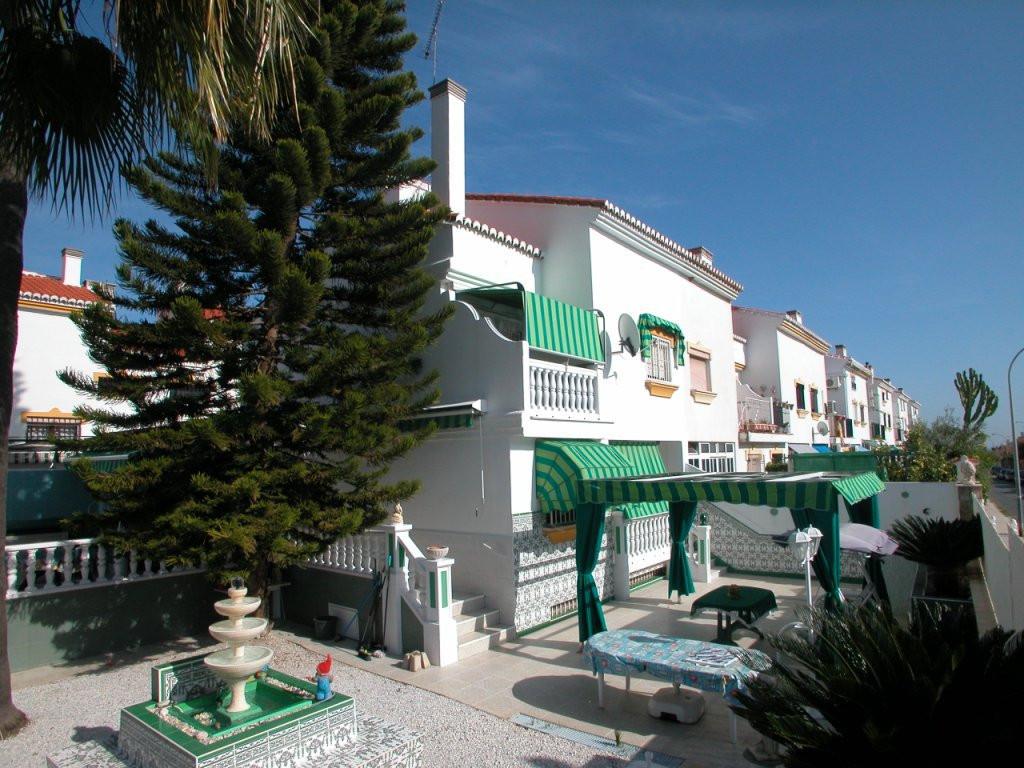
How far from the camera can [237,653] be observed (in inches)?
254

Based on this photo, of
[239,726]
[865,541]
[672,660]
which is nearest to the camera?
[239,726]

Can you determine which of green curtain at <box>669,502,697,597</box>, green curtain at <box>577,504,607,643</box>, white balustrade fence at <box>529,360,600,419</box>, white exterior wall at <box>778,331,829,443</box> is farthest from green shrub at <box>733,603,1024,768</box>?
white exterior wall at <box>778,331,829,443</box>

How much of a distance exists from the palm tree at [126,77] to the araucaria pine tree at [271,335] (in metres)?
2.77

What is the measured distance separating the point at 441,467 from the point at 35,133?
843cm

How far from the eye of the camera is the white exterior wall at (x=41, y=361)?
20.0 metres

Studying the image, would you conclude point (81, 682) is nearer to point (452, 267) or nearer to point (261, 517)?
point (261, 517)

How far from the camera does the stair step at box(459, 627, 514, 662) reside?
1052 cm

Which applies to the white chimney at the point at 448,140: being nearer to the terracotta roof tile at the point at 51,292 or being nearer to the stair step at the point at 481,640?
the stair step at the point at 481,640

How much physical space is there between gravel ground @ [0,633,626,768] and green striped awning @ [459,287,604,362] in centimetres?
635


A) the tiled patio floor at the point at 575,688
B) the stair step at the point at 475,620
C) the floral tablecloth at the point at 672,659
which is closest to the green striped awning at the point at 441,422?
the stair step at the point at 475,620

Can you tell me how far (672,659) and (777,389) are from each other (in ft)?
80.1

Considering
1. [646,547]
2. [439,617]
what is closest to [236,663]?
[439,617]

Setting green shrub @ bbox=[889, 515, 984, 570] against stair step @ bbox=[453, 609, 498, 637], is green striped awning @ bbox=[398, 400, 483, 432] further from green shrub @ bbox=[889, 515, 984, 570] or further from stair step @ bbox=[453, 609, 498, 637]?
green shrub @ bbox=[889, 515, 984, 570]

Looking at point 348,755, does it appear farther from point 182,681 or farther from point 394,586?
point 394,586
